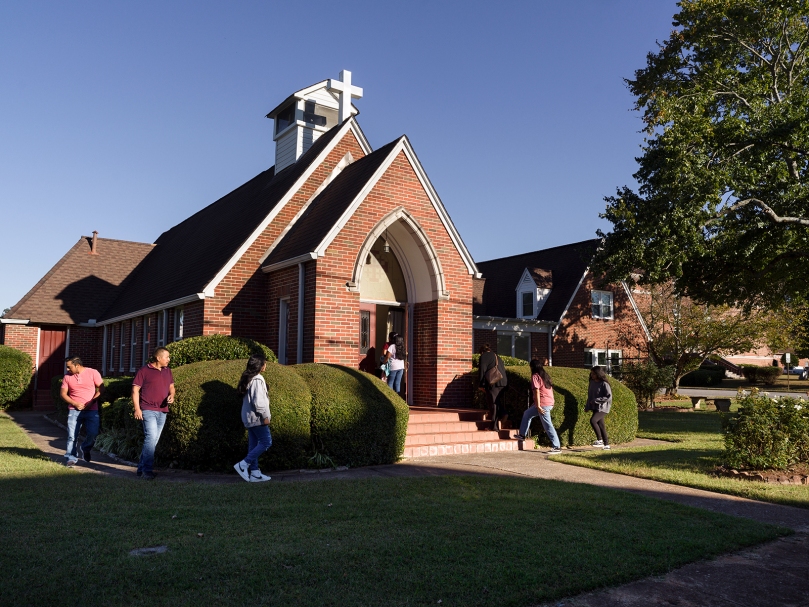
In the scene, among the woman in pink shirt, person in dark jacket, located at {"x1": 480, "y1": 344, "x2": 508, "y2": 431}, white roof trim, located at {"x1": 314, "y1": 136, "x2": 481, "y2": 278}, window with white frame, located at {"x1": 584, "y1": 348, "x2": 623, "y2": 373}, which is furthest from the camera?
window with white frame, located at {"x1": 584, "y1": 348, "x2": 623, "y2": 373}

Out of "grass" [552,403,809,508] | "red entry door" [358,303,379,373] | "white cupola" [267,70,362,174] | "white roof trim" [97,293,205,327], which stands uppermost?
"white cupola" [267,70,362,174]

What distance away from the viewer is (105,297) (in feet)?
91.9

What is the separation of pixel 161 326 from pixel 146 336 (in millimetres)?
2054

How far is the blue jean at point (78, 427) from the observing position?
418 inches

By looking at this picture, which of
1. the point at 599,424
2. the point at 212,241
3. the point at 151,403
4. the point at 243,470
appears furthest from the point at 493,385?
the point at 212,241

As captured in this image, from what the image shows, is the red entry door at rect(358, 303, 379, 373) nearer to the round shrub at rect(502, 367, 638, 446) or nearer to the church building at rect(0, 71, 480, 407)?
the church building at rect(0, 71, 480, 407)

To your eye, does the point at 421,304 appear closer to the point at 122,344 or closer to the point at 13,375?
the point at 122,344

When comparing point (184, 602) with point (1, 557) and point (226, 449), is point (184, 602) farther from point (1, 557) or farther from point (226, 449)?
point (226, 449)

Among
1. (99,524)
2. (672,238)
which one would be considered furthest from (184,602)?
(672,238)

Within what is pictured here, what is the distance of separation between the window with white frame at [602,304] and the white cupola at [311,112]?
1614cm

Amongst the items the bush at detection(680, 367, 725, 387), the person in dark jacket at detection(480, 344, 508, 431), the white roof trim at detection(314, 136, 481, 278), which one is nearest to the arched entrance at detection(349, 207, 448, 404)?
the white roof trim at detection(314, 136, 481, 278)

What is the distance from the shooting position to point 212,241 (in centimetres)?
2048

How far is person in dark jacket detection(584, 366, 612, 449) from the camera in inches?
531

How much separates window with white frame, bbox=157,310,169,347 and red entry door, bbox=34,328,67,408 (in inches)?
369
